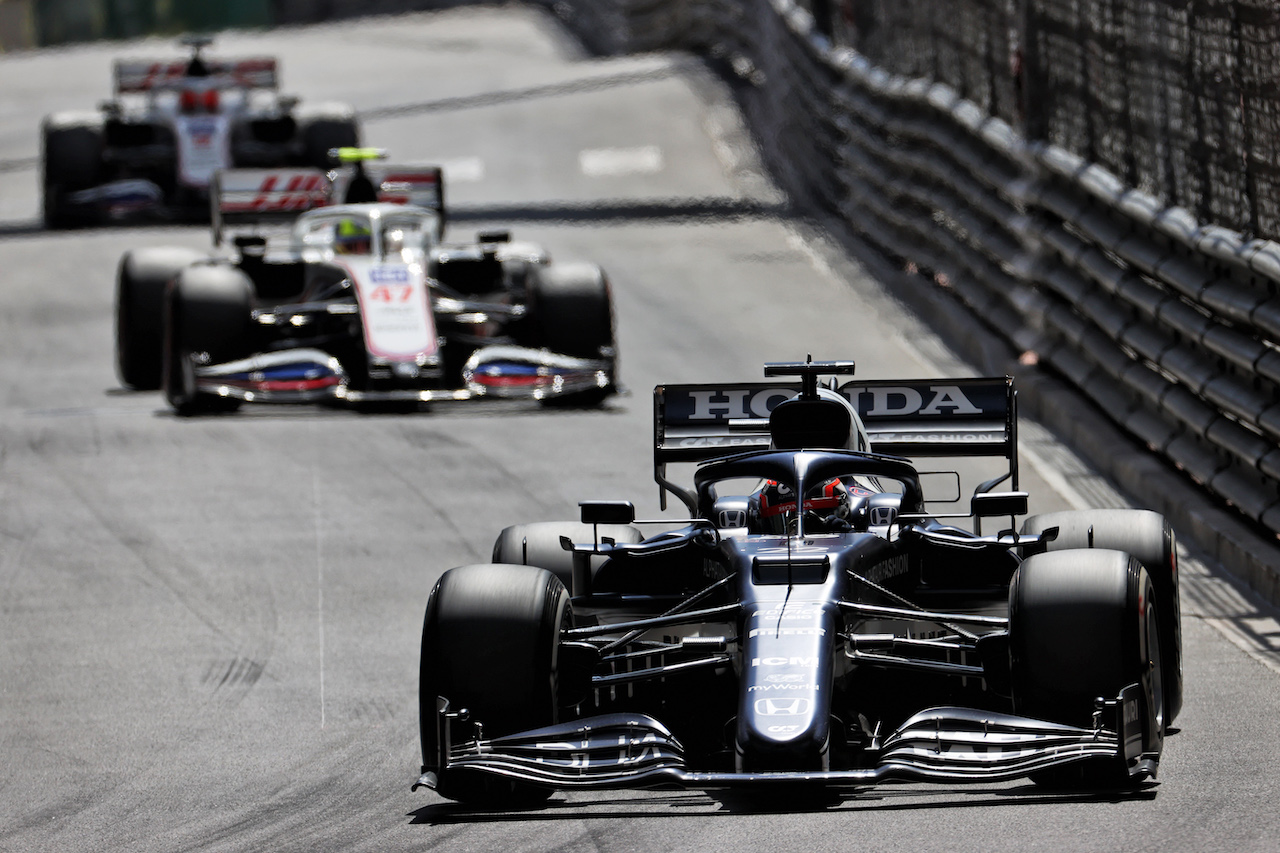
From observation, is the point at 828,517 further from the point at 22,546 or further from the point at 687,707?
the point at 22,546

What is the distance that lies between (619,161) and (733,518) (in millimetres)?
21216

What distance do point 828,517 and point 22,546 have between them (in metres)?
5.62

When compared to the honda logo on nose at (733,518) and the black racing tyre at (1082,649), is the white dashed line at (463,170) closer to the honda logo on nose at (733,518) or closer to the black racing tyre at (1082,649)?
the honda logo on nose at (733,518)

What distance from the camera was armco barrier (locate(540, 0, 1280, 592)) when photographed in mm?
10898

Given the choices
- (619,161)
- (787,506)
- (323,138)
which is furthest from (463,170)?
(787,506)

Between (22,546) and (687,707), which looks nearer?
(687,707)

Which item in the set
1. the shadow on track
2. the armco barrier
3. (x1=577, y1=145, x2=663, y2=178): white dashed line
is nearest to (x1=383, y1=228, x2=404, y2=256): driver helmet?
the armco barrier

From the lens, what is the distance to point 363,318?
15398 mm

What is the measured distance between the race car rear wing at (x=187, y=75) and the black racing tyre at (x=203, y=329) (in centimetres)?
1041

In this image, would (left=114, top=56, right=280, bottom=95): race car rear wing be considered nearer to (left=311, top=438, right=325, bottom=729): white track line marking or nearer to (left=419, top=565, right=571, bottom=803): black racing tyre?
(left=311, top=438, right=325, bottom=729): white track line marking

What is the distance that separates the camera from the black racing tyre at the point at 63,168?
25.2 m

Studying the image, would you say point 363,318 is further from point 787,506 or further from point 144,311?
point 787,506

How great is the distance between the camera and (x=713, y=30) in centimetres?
3475

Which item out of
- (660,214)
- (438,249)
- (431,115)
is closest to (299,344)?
(438,249)
